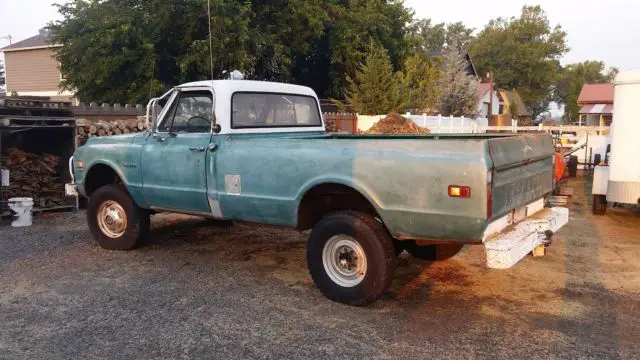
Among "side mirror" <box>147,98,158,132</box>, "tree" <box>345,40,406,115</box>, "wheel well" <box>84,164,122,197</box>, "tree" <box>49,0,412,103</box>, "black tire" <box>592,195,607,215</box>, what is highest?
"tree" <box>49,0,412,103</box>

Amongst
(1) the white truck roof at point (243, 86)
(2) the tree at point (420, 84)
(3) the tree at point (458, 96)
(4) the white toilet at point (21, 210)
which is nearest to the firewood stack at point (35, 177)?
(4) the white toilet at point (21, 210)

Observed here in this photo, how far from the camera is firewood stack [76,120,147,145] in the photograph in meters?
10.6

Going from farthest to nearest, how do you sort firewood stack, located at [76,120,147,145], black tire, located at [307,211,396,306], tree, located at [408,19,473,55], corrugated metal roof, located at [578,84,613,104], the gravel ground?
tree, located at [408,19,473,55], corrugated metal roof, located at [578,84,613,104], firewood stack, located at [76,120,147,145], black tire, located at [307,211,396,306], the gravel ground

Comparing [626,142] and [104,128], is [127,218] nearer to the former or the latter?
[104,128]

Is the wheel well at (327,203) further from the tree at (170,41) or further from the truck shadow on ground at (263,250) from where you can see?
the tree at (170,41)

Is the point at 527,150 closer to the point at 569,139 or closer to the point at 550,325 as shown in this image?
the point at 550,325

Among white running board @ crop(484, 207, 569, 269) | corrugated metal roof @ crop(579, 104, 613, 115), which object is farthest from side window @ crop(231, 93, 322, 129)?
corrugated metal roof @ crop(579, 104, 613, 115)

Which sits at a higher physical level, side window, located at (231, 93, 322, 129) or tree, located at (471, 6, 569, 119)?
tree, located at (471, 6, 569, 119)

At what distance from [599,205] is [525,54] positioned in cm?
7075

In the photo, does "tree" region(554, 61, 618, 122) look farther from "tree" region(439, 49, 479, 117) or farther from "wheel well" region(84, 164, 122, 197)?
"wheel well" region(84, 164, 122, 197)

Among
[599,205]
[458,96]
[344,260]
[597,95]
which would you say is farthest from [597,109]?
[344,260]

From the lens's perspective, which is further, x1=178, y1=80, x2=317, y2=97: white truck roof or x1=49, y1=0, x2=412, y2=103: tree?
x1=49, y1=0, x2=412, y2=103: tree

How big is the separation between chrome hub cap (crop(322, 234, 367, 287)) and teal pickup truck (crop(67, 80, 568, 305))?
1cm

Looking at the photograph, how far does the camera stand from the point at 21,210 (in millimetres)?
8695
